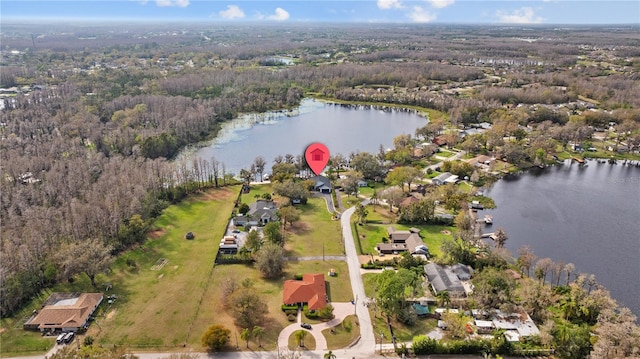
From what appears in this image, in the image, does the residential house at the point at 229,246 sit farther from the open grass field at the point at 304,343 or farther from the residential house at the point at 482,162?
the residential house at the point at 482,162

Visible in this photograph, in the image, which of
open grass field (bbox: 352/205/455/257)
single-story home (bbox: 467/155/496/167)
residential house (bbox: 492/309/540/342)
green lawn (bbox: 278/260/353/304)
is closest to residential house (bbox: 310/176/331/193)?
open grass field (bbox: 352/205/455/257)

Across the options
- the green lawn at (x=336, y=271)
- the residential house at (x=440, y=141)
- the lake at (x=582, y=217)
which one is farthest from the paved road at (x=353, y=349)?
the residential house at (x=440, y=141)

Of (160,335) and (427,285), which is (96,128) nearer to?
(160,335)

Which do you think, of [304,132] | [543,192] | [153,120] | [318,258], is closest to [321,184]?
[318,258]

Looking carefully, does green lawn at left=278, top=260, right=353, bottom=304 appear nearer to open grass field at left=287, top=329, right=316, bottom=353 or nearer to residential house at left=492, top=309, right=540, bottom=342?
open grass field at left=287, top=329, right=316, bottom=353

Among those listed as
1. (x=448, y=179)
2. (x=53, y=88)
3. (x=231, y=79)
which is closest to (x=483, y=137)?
(x=448, y=179)

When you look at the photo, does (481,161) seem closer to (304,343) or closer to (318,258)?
(318,258)
